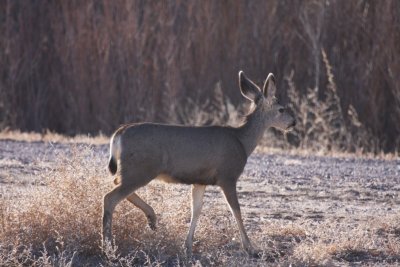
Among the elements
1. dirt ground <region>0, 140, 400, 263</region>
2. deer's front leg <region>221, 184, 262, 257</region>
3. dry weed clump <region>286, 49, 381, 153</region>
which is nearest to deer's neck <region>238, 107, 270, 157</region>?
deer's front leg <region>221, 184, 262, 257</region>

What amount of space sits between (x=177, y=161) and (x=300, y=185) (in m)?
4.34

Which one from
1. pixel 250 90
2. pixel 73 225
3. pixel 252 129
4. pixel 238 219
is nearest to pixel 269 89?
pixel 250 90

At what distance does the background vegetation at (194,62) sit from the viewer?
1844 cm

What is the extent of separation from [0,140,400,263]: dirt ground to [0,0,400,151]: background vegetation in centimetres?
243

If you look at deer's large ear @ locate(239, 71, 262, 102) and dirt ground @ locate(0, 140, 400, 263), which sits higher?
deer's large ear @ locate(239, 71, 262, 102)

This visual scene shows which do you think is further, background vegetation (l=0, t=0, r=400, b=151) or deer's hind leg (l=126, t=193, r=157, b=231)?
background vegetation (l=0, t=0, r=400, b=151)

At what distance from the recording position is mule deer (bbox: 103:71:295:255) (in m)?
9.13

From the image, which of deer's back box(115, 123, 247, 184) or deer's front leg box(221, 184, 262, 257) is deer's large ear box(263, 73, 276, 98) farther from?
deer's front leg box(221, 184, 262, 257)

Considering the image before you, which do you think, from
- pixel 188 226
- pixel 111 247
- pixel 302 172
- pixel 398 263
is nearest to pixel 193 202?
pixel 188 226

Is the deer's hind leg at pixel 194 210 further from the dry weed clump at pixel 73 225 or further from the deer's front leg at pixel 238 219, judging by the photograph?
the deer's front leg at pixel 238 219

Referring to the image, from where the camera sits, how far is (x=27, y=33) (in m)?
20.9

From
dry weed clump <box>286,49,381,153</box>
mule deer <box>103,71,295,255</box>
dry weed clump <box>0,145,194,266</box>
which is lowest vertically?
dry weed clump <box>286,49,381,153</box>

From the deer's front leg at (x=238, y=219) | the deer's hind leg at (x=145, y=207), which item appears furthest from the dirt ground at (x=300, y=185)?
the deer's hind leg at (x=145, y=207)

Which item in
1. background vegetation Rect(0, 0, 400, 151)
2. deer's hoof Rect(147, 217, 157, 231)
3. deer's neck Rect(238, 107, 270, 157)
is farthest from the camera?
background vegetation Rect(0, 0, 400, 151)
